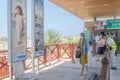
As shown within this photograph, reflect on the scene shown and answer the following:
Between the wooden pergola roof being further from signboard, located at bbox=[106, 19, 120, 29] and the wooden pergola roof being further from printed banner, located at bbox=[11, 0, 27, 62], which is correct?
printed banner, located at bbox=[11, 0, 27, 62]

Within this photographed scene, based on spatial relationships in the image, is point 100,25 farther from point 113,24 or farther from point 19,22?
point 19,22

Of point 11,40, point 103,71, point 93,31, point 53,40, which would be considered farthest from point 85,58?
point 53,40

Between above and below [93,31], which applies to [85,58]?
below

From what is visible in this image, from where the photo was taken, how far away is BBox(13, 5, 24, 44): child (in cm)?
616

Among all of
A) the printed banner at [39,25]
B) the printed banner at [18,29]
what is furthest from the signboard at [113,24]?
the printed banner at [18,29]

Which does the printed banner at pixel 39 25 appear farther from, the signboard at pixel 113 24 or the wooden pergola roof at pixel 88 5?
the signboard at pixel 113 24

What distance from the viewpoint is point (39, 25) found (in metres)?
8.48

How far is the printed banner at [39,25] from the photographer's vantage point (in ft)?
26.6

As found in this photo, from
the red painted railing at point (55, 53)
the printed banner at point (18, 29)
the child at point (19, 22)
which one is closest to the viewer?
the printed banner at point (18, 29)

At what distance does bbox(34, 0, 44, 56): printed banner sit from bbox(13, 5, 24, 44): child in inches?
62.5

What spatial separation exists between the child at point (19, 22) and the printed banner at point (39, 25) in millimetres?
1587

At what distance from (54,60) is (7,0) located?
8.12 metres

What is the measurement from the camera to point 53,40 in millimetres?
35938

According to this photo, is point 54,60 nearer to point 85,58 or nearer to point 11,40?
point 85,58
